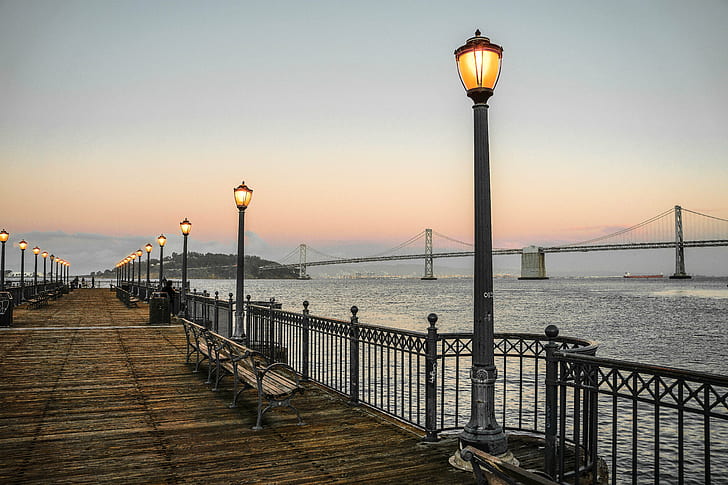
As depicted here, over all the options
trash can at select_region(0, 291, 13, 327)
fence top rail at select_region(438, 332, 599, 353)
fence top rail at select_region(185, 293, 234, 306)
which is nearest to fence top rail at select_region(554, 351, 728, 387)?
fence top rail at select_region(438, 332, 599, 353)

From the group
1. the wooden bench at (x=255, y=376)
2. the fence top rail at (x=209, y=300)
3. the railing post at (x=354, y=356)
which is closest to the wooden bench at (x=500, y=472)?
the wooden bench at (x=255, y=376)

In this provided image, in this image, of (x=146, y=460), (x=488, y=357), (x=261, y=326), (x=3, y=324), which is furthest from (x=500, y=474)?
(x=3, y=324)

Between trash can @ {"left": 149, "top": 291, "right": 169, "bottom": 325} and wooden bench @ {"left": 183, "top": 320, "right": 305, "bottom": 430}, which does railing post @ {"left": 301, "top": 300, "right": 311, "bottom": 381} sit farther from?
trash can @ {"left": 149, "top": 291, "right": 169, "bottom": 325}

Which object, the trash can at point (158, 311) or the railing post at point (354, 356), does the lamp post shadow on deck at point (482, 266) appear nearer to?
the railing post at point (354, 356)

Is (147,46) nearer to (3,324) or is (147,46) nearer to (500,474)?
(3,324)

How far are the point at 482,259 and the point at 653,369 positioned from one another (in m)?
2.05

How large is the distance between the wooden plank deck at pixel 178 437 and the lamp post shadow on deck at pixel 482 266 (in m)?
0.48

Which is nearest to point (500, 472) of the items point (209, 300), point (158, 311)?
point (209, 300)

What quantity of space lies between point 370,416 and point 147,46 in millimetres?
27073

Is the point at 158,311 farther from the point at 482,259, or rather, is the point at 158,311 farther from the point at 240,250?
the point at 482,259

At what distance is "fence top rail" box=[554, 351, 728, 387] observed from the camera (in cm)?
397

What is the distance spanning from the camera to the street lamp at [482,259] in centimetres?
602

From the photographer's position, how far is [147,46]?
29875 millimetres

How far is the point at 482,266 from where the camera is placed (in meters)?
6.09
